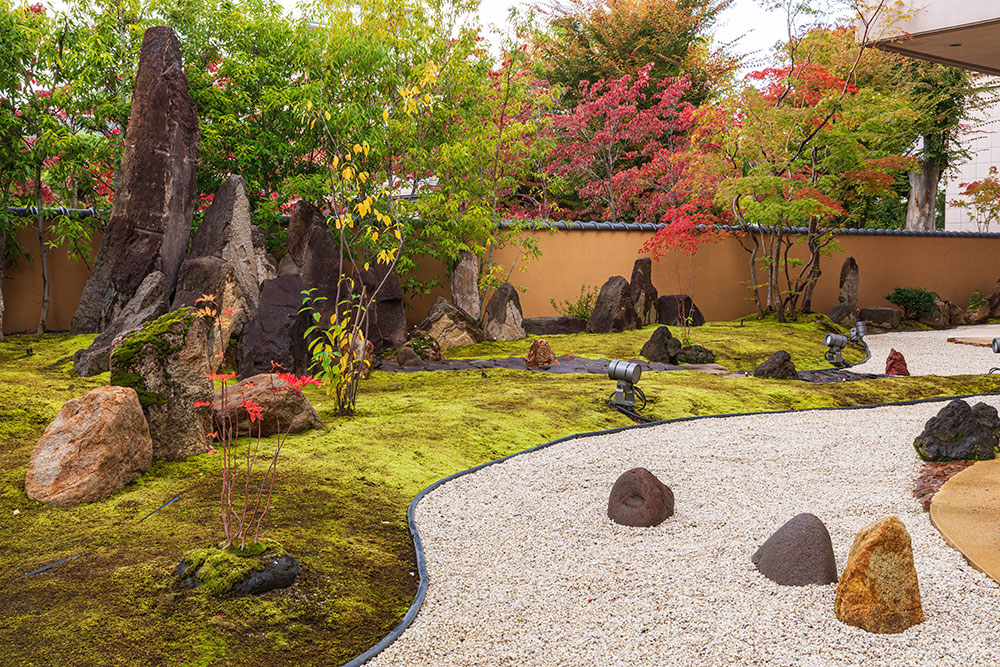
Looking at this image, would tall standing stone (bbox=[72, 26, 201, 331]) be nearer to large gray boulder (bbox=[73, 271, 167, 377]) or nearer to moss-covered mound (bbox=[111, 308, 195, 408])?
large gray boulder (bbox=[73, 271, 167, 377])

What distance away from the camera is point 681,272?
14.4 m

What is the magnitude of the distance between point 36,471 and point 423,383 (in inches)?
162

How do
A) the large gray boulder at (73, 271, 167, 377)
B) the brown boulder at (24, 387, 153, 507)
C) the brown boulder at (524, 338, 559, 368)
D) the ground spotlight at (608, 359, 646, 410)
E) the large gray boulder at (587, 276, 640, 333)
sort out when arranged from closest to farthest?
1. the brown boulder at (24, 387, 153, 507)
2. the ground spotlight at (608, 359, 646, 410)
3. the large gray boulder at (73, 271, 167, 377)
4. the brown boulder at (524, 338, 559, 368)
5. the large gray boulder at (587, 276, 640, 333)

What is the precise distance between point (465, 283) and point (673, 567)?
8367 millimetres

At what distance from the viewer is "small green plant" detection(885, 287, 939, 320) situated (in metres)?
16.1

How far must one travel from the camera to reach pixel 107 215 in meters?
10.1

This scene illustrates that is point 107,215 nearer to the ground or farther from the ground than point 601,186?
nearer to the ground

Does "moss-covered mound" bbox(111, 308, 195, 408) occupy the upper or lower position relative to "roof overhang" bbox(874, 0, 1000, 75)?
lower

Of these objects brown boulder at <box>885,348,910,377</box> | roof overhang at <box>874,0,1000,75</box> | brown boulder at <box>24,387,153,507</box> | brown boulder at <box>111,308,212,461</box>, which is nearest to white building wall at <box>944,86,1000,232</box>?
roof overhang at <box>874,0,1000,75</box>

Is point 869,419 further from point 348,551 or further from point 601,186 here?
point 601,186

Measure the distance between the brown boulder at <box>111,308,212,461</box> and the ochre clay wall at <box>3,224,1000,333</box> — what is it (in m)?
7.03

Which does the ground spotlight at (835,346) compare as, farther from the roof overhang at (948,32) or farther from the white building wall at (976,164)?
the white building wall at (976,164)

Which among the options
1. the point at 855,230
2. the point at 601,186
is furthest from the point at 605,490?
the point at 855,230

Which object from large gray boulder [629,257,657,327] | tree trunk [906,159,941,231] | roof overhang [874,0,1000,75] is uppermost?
roof overhang [874,0,1000,75]
